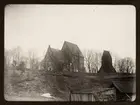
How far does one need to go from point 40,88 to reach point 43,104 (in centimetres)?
5

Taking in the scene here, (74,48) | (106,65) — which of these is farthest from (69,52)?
(106,65)

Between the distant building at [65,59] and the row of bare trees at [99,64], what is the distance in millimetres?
19

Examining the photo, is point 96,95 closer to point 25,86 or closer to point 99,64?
point 99,64

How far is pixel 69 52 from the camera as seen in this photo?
0.69 meters

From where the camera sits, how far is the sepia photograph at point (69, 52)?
68 centimetres

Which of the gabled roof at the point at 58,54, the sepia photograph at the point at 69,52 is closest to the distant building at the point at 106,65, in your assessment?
the sepia photograph at the point at 69,52

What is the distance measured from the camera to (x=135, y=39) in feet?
2.27

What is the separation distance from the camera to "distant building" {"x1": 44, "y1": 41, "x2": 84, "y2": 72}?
0.68 m

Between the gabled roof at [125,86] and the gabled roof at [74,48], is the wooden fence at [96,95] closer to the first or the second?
the gabled roof at [125,86]

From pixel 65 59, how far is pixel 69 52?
26 millimetres

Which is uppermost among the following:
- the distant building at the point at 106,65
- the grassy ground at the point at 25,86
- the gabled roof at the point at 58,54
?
the gabled roof at the point at 58,54

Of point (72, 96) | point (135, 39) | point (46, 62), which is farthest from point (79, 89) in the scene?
point (135, 39)

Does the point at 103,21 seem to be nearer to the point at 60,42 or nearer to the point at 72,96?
the point at 60,42

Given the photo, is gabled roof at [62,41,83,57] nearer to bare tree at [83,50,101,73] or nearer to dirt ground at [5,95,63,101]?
bare tree at [83,50,101,73]
